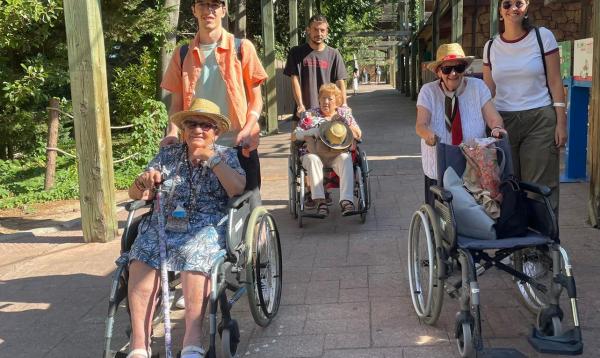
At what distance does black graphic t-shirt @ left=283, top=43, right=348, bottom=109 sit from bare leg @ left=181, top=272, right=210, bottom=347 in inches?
143

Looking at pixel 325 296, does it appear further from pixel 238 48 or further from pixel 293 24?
pixel 293 24

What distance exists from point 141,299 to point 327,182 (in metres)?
3.00

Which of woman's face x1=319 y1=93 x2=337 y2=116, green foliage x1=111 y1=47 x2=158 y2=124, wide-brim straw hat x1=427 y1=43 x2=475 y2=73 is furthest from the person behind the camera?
green foliage x1=111 y1=47 x2=158 y2=124

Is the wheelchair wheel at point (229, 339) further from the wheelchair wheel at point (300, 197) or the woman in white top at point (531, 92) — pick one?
the wheelchair wheel at point (300, 197)

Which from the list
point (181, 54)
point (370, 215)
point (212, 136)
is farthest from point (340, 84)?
point (212, 136)

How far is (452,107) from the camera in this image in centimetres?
382

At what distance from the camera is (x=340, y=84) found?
634cm

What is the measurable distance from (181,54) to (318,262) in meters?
1.82

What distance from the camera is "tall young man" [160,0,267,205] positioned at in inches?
152

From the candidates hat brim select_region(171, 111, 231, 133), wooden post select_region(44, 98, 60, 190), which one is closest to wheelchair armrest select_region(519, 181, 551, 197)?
hat brim select_region(171, 111, 231, 133)

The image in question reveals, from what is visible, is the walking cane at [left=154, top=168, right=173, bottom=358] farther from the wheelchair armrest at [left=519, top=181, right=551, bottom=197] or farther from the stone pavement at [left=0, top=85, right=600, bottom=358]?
the wheelchair armrest at [left=519, top=181, right=551, bottom=197]

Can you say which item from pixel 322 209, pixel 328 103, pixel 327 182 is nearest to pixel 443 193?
pixel 322 209

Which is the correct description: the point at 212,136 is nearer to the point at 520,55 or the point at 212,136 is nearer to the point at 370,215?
the point at 520,55

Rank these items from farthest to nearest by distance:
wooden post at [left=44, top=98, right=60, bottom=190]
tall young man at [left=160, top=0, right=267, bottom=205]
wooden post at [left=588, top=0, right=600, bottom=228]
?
wooden post at [left=44, top=98, right=60, bottom=190]
wooden post at [left=588, top=0, right=600, bottom=228]
tall young man at [left=160, top=0, right=267, bottom=205]
